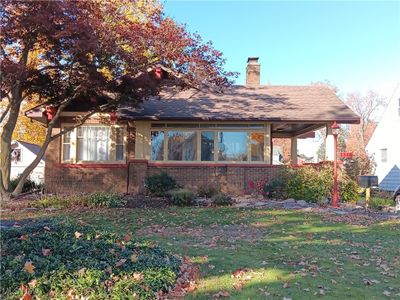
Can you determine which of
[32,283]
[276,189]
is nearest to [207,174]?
[276,189]

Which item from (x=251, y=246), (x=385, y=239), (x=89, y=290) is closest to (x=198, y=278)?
(x=89, y=290)

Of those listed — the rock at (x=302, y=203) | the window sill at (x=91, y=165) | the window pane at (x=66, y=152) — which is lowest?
the rock at (x=302, y=203)

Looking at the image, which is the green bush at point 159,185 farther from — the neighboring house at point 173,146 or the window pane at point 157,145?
the window pane at point 157,145

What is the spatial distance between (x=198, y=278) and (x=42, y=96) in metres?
11.2

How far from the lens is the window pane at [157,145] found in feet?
53.4

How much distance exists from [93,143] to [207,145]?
4696 mm

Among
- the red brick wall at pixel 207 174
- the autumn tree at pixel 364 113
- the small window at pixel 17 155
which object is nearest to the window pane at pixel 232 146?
the red brick wall at pixel 207 174

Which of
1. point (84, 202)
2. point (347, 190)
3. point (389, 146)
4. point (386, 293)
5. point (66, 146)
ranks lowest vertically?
point (386, 293)

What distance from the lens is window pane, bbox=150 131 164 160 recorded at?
16.3m

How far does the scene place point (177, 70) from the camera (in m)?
14.0

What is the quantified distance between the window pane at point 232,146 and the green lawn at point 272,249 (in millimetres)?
4783

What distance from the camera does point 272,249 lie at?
7012mm

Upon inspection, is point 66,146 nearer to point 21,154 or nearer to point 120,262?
point 120,262

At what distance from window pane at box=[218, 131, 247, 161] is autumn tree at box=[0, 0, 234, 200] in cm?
246
